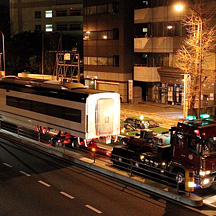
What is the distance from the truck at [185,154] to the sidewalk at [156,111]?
49.8 ft

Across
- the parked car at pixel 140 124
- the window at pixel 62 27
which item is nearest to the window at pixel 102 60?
the parked car at pixel 140 124

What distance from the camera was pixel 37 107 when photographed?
2409 cm

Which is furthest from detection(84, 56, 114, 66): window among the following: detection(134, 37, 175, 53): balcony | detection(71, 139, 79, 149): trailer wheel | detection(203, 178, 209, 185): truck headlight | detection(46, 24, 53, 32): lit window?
detection(46, 24, 53, 32): lit window

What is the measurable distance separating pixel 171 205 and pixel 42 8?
85.8 meters

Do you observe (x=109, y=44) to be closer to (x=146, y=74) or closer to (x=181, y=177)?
(x=146, y=74)

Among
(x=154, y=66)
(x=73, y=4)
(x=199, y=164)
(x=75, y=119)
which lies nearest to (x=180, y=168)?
(x=199, y=164)

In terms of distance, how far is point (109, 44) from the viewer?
49.9 meters

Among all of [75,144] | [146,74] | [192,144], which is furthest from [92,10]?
[192,144]

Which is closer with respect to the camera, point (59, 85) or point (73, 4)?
point (59, 85)

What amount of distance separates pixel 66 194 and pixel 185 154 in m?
4.81

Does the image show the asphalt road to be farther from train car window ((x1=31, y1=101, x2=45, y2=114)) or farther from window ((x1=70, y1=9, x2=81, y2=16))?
window ((x1=70, y1=9, x2=81, y2=16))

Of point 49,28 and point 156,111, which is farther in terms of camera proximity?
point 49,28

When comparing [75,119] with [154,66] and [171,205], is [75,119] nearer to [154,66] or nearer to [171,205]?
[171,205]

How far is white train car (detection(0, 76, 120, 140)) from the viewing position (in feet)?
65.2
